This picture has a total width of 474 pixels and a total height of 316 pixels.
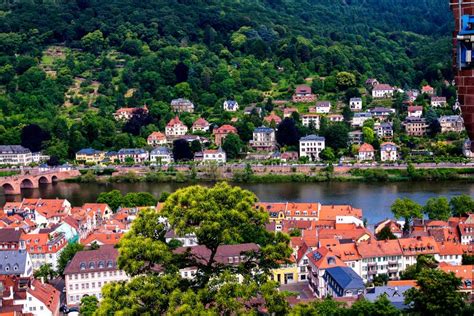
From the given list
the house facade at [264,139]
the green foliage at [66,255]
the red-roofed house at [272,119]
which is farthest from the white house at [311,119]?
the green foliage at [66,255]

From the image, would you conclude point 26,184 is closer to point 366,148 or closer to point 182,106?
point 182,106

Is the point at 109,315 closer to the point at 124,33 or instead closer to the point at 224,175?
the point at 224,175

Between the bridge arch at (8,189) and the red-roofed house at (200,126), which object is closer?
the bridge arch at (8,189)

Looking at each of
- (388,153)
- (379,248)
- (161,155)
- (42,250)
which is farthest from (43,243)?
(388,153)

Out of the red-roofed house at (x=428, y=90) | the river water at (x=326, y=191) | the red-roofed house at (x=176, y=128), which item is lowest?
the river water at (x=326, y=191)

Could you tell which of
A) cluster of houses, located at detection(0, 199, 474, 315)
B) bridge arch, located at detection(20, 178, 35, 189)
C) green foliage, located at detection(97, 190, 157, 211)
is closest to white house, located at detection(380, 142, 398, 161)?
cluster of houses, located at detection(0, 199, 474, 315)

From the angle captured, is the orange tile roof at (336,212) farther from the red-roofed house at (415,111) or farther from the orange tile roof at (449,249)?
the red-roofed house at (415,111)

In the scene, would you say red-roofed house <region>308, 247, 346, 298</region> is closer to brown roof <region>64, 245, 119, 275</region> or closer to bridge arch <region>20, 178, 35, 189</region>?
brown roof <region>64, 245, 119, 275</region>

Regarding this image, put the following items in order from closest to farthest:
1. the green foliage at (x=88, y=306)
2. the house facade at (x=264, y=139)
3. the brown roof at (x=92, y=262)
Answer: the green foliage at (x=88, y=306)
the brown roof at (x=92, y=262)
the house facade at (x=264, y=139)
